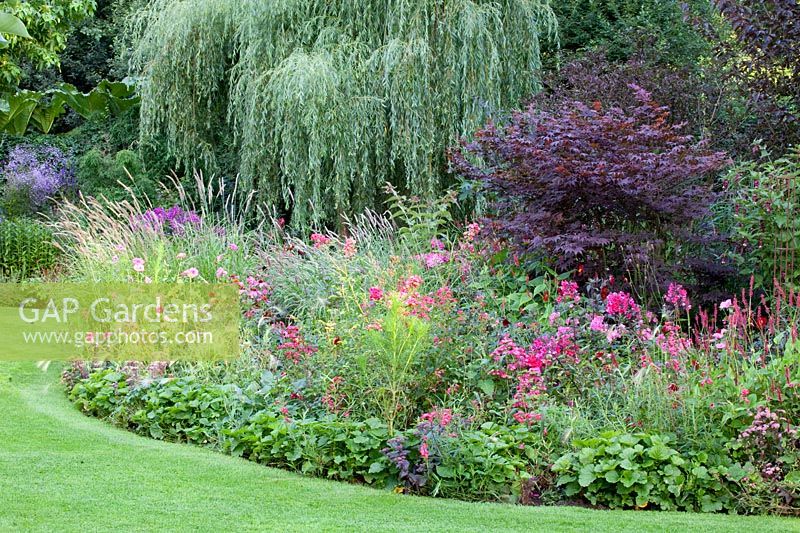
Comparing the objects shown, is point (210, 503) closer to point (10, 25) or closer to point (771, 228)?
point (10, 25)

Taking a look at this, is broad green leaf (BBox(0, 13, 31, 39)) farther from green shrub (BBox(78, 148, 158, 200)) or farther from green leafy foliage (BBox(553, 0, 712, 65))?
green shrub (BBox(78, 148, 158, 200))

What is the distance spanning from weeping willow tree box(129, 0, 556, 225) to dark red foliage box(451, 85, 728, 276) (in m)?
3.80

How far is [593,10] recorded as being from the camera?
582 inches

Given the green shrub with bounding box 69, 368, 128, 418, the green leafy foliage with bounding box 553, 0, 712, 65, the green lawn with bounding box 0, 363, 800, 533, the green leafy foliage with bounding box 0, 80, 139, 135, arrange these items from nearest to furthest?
the green lawn with bounding box 0, 363, 800, 533 < the green shrub with bounding box 69, 368, 128, 418 < the green leafy foliage with bounding box 553, 0, 712, 65 < the green leafy foliage with bounding box 0, 80, 139, 135

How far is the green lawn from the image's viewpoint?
13.1ft

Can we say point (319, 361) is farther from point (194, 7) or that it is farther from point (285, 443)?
point (194, 7)

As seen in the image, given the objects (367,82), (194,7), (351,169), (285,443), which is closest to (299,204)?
(351,169)

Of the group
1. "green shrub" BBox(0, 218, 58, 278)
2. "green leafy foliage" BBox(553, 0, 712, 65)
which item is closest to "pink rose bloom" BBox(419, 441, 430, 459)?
"green shrub" BBox(0, 218, 58, 278)

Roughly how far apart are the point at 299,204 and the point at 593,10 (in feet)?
21.0

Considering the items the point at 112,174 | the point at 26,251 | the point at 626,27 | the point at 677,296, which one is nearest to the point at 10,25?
the point at 677,296

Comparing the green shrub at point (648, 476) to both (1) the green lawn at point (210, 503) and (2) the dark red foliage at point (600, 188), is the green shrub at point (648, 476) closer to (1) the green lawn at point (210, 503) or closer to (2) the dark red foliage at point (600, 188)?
(1) the green lawn at point (210, 503)

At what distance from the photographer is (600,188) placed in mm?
6672

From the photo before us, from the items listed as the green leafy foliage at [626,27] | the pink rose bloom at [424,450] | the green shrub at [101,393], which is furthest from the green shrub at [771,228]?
the green leafy foliage at [626,27]

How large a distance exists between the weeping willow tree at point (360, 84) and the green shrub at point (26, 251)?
2.84 metres
